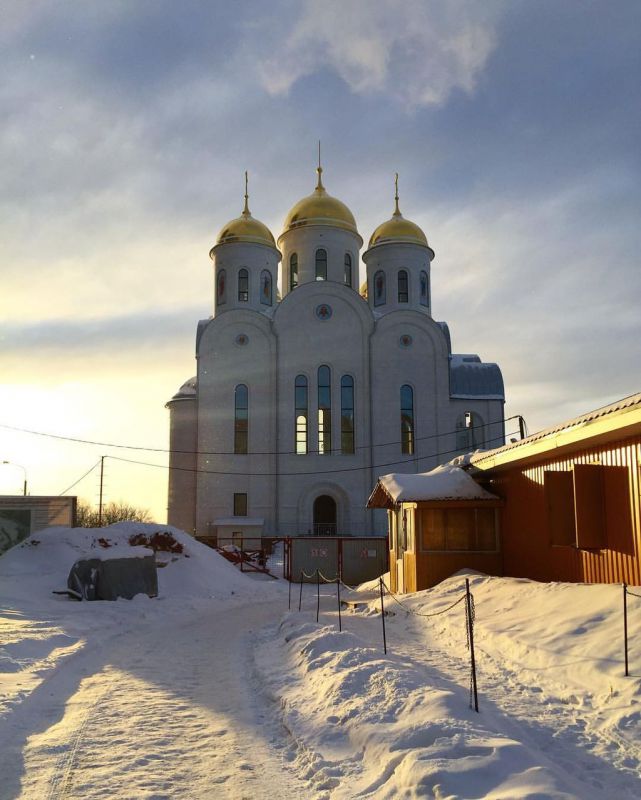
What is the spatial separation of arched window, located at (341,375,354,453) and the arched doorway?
295 cm

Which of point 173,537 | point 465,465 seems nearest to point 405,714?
point 465,465

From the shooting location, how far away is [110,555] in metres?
20.8

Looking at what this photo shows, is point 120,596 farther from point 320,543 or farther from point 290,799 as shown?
point 290,799

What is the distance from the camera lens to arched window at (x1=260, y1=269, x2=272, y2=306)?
46.9 meters

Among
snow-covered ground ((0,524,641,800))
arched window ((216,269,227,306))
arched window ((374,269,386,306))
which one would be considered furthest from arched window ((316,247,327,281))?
snow-covered ground ((0,524,641,800))

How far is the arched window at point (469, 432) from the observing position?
144ft

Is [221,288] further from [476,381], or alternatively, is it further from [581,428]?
[581,428]

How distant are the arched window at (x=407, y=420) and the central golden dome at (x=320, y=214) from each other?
11.3 metres

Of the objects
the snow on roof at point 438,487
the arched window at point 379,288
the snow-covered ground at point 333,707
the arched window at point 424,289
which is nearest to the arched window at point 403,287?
the arched window at point 379,288

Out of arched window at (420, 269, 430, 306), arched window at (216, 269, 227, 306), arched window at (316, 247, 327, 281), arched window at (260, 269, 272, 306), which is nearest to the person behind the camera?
arched window at (216, 269, 227, 306)

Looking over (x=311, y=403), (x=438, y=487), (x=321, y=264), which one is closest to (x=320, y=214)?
(x=321, y=264)

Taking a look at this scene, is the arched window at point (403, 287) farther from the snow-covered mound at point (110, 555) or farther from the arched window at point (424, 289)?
the snow-covered mound at point (110, 555)

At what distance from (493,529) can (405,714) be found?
500 inches

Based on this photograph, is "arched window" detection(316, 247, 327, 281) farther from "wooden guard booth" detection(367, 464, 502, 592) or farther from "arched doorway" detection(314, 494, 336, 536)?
"wooden guard booth" detection(367, 464, 502, 592)
